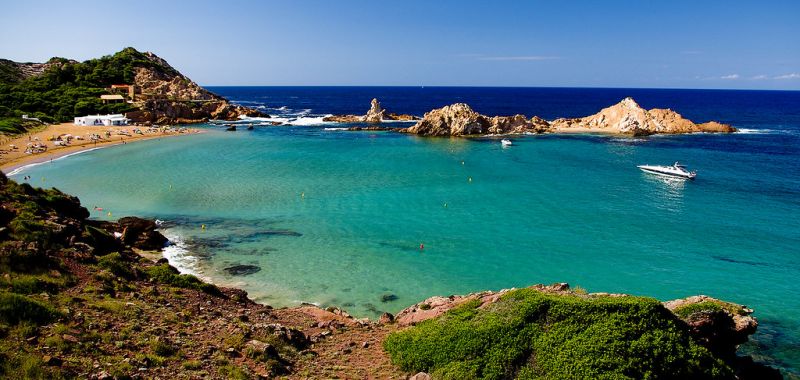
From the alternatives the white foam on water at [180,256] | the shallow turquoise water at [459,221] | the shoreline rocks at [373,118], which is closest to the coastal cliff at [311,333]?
the shallow turquoise water at [459,221]

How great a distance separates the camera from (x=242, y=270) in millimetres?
27422

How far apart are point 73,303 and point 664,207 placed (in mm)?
44584

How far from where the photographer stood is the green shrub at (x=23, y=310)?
13258 mm

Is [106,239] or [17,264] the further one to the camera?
[106,239]

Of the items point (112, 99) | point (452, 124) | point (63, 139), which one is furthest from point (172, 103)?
point (452, 124)

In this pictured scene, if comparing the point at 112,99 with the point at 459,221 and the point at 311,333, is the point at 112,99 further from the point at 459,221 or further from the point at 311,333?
the point at 311,333

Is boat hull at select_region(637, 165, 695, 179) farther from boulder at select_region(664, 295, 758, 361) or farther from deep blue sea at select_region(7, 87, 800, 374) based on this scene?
boulder at select_region(664, 295, 758, 361)

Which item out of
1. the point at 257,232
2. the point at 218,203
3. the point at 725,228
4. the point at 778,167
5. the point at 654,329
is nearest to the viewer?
the point at 654,329

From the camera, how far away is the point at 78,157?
210 ft

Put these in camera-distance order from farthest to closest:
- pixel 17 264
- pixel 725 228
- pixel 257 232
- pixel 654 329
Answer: pixel 725 228 < pixel 257 232 < pixel 17 264 < pixel 654 329

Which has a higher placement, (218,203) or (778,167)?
(778,167)

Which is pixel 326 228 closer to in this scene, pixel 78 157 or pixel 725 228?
pixel 725 228

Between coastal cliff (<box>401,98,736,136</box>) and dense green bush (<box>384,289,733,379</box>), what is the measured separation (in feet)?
279

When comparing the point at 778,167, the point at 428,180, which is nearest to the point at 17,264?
the point at 428,180
